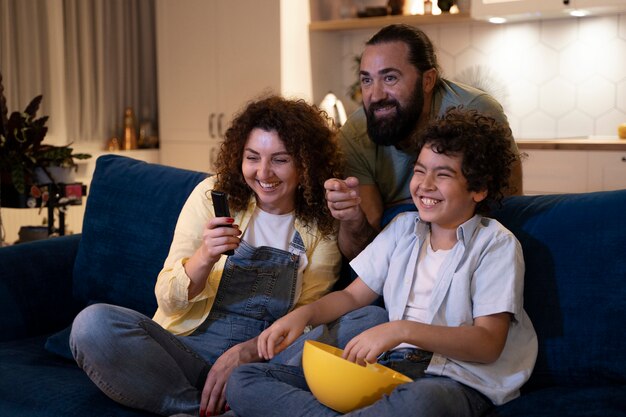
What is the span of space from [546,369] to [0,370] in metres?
1.29

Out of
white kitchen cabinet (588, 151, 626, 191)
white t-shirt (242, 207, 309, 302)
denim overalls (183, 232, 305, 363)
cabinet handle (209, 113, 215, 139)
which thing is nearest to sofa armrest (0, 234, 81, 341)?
denim overalls (183, 232, 305, 363)

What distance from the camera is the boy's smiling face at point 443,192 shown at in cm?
171

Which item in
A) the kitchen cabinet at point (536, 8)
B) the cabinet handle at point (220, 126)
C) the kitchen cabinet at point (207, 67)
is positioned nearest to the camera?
the kitchen cabinet at point (536, 8)

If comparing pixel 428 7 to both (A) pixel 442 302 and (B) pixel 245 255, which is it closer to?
(B) pixel 245 255

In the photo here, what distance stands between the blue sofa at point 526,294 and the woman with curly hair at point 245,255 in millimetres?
192

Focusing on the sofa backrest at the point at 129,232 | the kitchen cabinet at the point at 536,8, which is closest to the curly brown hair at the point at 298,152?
the sofa backrest at the point at 129,232

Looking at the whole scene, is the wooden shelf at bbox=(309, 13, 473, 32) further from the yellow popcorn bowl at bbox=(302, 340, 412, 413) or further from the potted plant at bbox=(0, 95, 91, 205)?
the yellow popcorn bowl at bbox=(302, 340, 412, 413)

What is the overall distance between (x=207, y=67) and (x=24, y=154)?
1818 millimetres

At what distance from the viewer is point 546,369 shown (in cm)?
171

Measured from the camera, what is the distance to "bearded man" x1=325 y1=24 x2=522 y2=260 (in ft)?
7.05

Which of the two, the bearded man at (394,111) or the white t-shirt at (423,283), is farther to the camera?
the bearded man at (394,111)

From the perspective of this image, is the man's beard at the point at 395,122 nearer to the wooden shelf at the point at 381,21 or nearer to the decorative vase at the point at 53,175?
the decorative vase at the point at 53,175

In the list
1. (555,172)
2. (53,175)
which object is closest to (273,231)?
(53,175)

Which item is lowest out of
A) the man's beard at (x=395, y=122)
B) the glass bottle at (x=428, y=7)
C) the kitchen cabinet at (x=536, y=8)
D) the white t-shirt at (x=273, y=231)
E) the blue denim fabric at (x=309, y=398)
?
the blue denim fabric at (x=309, y=398)
